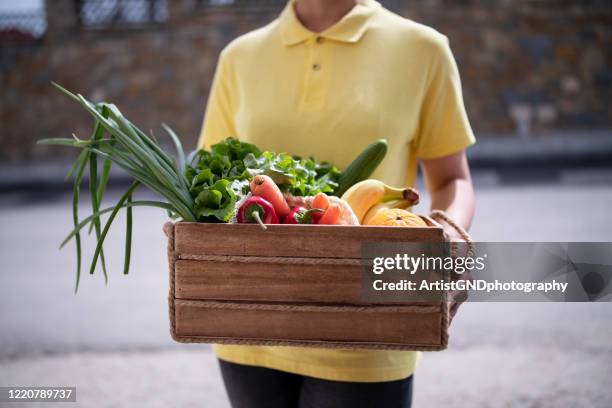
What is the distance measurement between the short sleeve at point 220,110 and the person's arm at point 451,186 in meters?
0.54

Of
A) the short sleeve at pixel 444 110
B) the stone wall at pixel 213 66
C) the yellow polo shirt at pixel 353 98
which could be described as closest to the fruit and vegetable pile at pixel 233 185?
the yellow polo shirt at pixel 353 98

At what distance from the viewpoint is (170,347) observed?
4.56m

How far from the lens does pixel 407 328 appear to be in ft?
4.40

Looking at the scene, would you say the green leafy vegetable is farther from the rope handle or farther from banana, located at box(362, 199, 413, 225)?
the rope handle

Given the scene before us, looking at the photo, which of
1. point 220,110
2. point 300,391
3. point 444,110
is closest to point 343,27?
point 444,110

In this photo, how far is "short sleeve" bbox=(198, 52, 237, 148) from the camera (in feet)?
6.34

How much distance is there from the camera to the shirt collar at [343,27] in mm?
1759

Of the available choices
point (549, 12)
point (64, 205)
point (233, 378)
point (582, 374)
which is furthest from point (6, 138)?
point (233, 378)

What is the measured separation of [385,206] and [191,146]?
12762 mm

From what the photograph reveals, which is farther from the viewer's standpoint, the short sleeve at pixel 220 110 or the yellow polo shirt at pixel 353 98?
the short sleeve at pixel 220 110

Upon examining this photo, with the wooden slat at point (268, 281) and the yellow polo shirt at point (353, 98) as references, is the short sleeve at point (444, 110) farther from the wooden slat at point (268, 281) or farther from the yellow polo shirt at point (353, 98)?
the wooden slat at point (268, 281)

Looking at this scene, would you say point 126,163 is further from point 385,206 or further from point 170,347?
point 170,347

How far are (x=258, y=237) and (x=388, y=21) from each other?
75cm

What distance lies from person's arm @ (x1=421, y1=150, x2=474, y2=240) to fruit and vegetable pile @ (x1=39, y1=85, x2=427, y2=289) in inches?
7.8
